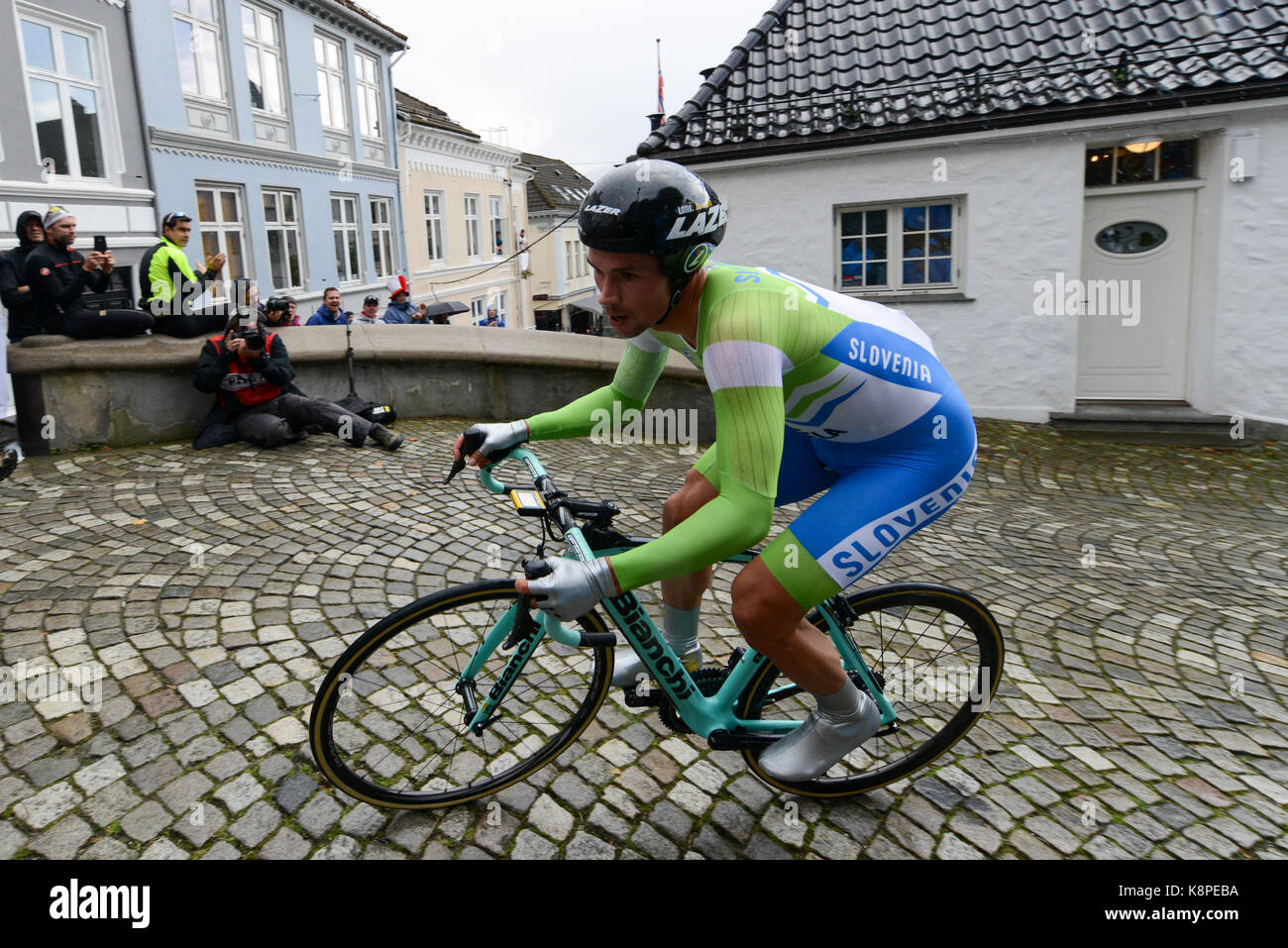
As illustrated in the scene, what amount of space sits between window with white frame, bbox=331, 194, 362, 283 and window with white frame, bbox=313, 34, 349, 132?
1873 mm

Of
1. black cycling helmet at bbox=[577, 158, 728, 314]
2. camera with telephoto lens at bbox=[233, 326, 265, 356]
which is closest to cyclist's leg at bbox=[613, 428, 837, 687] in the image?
black cycling helmet at bbox=[577, 158, 728, 314]

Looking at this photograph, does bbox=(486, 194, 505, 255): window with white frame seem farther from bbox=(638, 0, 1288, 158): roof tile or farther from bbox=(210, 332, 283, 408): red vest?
bbox=(210, 332, 283, 408): red vest

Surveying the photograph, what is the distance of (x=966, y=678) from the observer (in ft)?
9.80

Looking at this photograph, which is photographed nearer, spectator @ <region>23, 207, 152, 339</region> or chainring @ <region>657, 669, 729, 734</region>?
chainring @ <region>657, 669, 729, 734</region>

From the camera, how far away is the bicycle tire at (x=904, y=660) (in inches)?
108

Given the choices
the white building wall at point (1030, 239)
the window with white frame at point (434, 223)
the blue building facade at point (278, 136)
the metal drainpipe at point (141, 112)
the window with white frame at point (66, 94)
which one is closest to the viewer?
the white building wall at point (1030, 239)

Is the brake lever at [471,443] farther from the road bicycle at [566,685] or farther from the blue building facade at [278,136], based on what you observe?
the blue building facade at [278,136]

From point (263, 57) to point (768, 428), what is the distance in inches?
837

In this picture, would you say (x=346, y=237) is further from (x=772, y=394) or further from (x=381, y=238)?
(x=772, y=394)

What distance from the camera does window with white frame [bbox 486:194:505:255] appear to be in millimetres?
33875

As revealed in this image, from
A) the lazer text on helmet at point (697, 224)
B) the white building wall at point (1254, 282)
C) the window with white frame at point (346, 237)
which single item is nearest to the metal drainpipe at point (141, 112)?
the window with white frame at point (346, 237)

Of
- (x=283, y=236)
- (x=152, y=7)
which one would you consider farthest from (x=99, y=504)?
(x=283, y=236)

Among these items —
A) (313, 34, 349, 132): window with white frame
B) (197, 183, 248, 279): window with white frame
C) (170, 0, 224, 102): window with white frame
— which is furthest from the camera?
(313, 34, 349, 132): window with white frame

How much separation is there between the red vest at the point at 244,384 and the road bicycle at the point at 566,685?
4.77m
